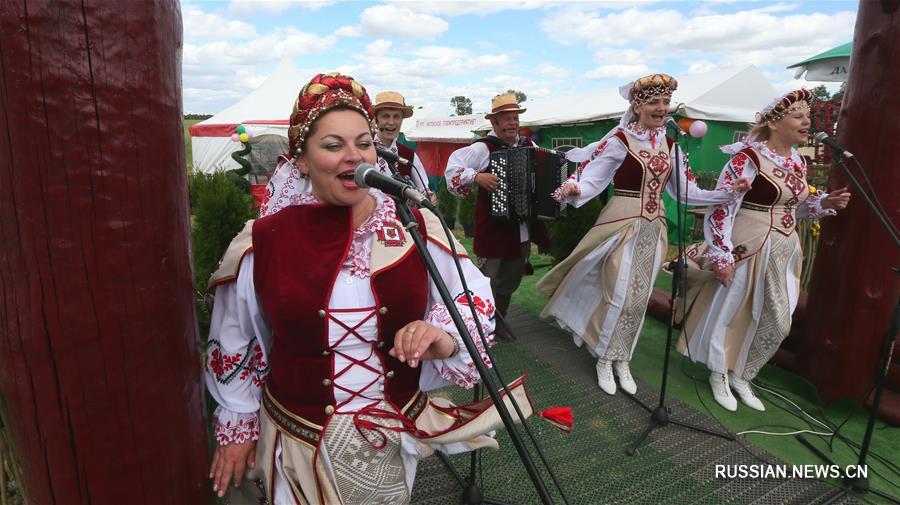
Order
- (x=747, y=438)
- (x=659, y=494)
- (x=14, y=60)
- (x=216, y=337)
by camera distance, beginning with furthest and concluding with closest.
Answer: (x=747, y=438)
(x=659, y=494)
(x=216, y=337)
(x=14, y=60)

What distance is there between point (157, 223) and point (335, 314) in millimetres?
494

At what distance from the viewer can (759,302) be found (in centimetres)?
345

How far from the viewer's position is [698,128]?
329 inches

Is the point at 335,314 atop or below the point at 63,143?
below

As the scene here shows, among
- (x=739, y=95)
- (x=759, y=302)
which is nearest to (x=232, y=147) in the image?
(x=739, y=95)

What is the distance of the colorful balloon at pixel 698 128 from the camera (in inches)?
329

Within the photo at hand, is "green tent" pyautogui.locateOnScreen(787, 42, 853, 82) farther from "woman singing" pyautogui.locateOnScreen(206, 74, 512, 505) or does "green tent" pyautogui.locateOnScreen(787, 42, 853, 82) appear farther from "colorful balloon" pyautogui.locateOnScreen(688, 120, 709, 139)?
"woman singing" pyautogui.locateOnScreen(206, 74, 512, 505)

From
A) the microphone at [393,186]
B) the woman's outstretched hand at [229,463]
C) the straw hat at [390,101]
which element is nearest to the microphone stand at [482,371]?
the microphone at [393,186]

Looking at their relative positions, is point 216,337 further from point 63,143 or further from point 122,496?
point 63,143

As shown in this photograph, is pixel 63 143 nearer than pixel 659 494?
Yes

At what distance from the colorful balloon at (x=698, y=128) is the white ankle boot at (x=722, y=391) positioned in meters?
5.92

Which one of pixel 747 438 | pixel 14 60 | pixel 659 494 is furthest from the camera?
pixel 747 438

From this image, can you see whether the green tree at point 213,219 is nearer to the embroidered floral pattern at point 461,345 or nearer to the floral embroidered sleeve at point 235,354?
the floral embroidered sleeve at point 235,354

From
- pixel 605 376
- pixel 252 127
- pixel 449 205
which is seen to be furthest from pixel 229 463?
pixel 252 127
